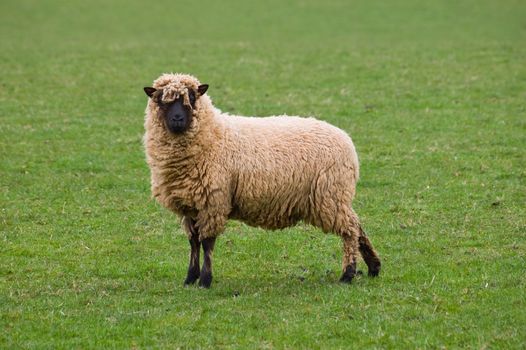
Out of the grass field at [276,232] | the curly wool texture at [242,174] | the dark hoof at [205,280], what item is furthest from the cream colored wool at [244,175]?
the grass field at [276,232]

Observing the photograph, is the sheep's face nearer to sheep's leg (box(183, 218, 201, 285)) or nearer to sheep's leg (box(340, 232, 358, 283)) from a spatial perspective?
sheep's leg (box(183, 218, 201, 285))

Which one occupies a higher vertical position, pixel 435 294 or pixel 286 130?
pixel 286 130

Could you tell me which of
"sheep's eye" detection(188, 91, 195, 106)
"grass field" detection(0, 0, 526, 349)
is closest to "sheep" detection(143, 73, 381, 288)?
"sheep's eye" detection(188, 91, 195, 106)

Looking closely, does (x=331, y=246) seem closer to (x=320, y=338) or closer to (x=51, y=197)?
(x=320, y=338)

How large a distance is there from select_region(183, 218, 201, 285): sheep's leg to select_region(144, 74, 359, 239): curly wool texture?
15 cm

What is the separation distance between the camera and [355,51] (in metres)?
29.4

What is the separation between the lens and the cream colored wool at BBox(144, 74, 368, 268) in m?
11.2

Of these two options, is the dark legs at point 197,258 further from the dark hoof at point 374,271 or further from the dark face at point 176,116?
the dark hoof at point 374,271

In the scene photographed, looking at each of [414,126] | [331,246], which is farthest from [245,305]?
[414,126]

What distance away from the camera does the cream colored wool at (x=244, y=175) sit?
36.7ft

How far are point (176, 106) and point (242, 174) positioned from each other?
1.20 metres

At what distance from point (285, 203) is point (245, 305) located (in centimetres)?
172

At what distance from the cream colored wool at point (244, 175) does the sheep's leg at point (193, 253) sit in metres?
0.07

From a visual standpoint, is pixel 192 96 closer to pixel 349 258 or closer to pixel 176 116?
pixel 176 116
